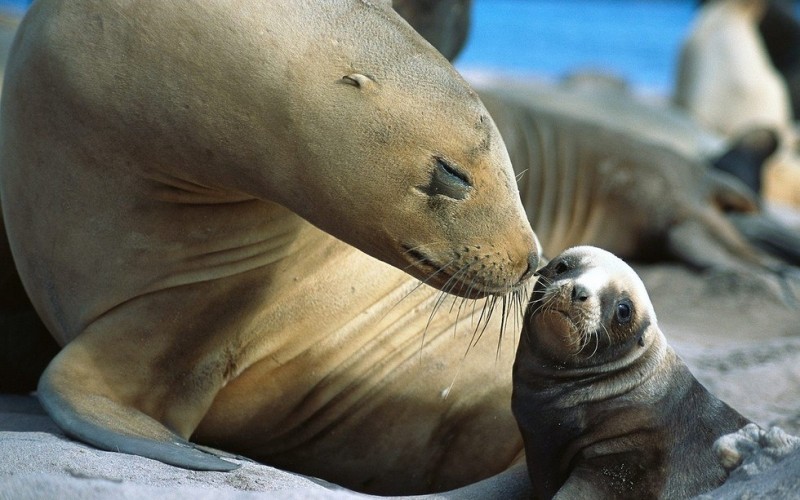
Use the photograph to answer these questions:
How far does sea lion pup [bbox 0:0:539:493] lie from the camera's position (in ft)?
9.43

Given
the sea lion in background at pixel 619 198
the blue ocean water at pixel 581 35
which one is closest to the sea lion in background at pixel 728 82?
the sea lion in background at pixel 619 198

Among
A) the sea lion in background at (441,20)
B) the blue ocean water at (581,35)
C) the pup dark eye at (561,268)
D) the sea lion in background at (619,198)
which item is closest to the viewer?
the pup dark eye at (561,268)

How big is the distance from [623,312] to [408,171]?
28.8 inches

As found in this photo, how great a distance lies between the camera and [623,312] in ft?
10.5

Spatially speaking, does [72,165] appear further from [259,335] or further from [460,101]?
[460,101]

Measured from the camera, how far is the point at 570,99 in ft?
35.0

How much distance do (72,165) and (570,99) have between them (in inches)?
310

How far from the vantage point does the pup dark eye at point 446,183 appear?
9.38 ft

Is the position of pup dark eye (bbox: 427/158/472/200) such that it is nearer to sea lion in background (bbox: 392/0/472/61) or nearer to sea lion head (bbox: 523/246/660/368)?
sea lion head (bbox: 523/246/660/368)

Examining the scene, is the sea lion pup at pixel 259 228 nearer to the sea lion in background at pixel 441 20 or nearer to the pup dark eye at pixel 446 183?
the pup dark eye at pixel 446 183

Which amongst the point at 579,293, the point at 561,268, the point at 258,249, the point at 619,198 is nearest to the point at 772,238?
the point at 619,198

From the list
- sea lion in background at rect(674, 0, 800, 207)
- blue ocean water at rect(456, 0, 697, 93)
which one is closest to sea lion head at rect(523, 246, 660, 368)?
sea lion in background at rect(674, 0, 800, 207)

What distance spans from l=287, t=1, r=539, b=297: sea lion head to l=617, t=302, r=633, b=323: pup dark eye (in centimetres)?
40

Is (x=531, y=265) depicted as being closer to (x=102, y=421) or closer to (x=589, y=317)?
(x=589, y=317)
